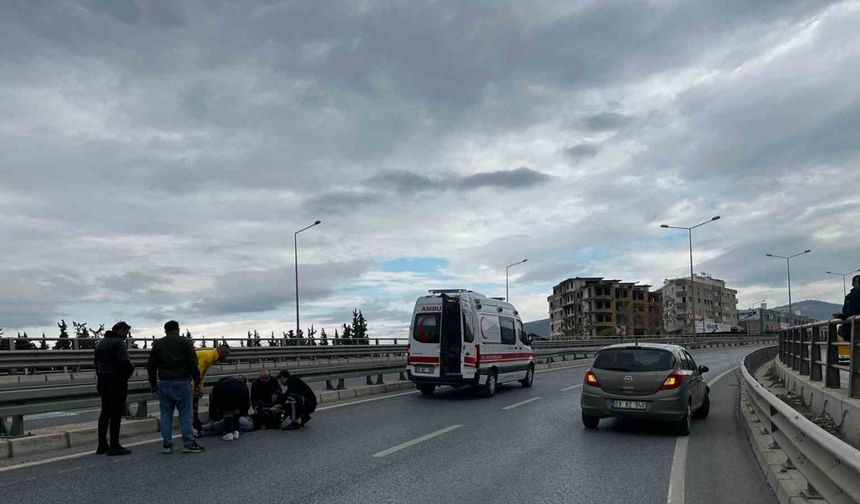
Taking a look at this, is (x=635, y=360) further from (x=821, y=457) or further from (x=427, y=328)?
(x=427, y=328)

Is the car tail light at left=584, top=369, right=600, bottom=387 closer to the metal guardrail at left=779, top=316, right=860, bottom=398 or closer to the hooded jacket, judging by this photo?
the metal guardrail at left=779, top=316, right=860, bottom=398

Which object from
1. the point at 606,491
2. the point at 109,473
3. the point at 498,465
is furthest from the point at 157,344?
the point at 606,491

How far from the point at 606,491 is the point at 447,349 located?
10442 millimetres

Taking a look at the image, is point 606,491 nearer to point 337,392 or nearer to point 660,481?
point 660,481

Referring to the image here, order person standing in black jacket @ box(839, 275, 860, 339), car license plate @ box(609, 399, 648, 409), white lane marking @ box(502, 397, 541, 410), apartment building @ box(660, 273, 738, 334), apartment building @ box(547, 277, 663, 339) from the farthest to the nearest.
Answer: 1. apartment building @ box(660, 273, 738, 334)
2. apartment building @ box(547, 277, 663, 339)
3. white lane marking @ box(502, 397, 541, 410)
4. person standing in black jacket @ box(839, 275, 860, 339)
5. car license plate @ box(609, 399, 648, 409)

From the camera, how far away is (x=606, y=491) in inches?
270

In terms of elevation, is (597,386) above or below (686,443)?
above

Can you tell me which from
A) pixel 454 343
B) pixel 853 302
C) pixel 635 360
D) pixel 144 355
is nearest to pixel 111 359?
pixel 635 360

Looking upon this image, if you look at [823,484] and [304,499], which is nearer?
[823,484]

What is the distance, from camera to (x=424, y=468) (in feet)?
26.2

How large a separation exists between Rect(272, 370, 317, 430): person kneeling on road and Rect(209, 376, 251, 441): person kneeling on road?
937mm

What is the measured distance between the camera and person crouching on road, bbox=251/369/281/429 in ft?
37.4

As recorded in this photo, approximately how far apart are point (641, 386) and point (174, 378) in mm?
7179

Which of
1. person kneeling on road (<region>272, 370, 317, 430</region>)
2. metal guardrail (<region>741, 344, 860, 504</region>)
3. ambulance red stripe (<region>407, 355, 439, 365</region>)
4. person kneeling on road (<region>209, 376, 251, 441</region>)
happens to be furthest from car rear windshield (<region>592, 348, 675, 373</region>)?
ambulance red stripe (<region>407, 355, 439, 365</region>)
